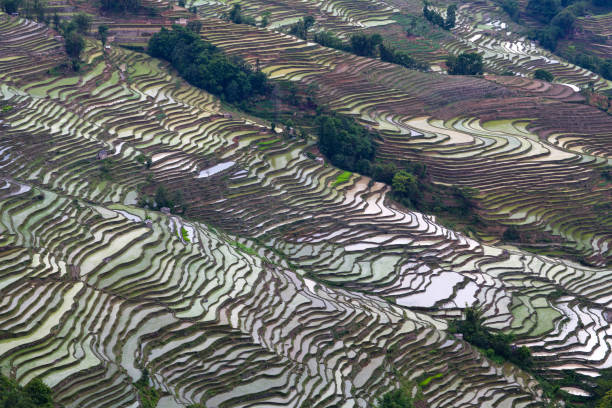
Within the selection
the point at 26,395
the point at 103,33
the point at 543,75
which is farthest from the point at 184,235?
the point at 543,75

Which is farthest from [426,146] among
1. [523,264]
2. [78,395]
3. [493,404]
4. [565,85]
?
[78,395]

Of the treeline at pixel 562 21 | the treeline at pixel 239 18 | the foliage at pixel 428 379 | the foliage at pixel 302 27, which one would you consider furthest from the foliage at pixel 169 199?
the treeline at pixel 562 21

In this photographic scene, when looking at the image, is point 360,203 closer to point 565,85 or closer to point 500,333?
point 500,333

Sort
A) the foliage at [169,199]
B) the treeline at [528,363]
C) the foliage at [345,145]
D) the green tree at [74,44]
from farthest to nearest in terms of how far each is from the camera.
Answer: the green tree at [74,44], the foliage at [345,145], the foliage at [169,199], the treeline at [528,363]

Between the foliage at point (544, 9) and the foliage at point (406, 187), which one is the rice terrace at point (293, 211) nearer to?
the foliage at point (406, 187)

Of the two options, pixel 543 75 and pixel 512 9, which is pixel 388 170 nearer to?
pixel 543 75

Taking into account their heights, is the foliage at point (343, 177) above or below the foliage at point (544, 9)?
below
